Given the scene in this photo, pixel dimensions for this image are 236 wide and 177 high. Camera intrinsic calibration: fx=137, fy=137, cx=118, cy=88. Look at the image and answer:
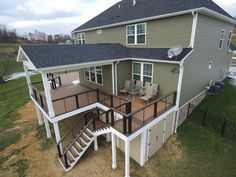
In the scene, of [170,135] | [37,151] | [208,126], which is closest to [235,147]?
[208,126]

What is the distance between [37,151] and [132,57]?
817cm

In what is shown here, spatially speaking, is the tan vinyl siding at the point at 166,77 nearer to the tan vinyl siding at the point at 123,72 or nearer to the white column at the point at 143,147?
the tan vinyl siding at the point at 123,72

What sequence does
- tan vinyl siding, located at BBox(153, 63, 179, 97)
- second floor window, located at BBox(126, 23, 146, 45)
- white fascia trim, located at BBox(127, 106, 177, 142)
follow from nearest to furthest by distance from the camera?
white fascia trim, located at BBox(127, 106, 177, 142) → tan vinyl siding, located at BBox(153, 63, 179, 97) → second floor window, located at BBox(126, 23, 146, 45)

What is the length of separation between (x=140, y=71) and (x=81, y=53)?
13.1 feet

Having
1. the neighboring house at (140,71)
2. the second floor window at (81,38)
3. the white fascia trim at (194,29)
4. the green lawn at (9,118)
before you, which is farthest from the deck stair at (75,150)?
the second floor window at (81,38)

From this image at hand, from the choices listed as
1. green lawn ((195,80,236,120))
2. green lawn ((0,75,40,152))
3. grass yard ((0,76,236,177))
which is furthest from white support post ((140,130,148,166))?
green lawn ((0,75,40,152))

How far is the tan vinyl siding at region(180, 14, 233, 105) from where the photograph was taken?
7406 millimetres

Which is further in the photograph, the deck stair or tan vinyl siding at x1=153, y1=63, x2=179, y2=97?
tan vinyl siding at x1=153, y1=63, x2=179, y2=97

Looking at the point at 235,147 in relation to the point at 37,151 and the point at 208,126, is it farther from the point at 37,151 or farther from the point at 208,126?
the point at 37,151

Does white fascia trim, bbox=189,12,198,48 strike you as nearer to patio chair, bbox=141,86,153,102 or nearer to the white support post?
patio chair, bbox=141,86,153,102

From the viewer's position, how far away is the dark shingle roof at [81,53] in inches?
246

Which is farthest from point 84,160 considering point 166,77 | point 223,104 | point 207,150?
point 223,104

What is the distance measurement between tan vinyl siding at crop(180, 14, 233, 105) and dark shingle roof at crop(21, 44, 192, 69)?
1081 millimetres

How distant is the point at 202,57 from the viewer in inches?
334
